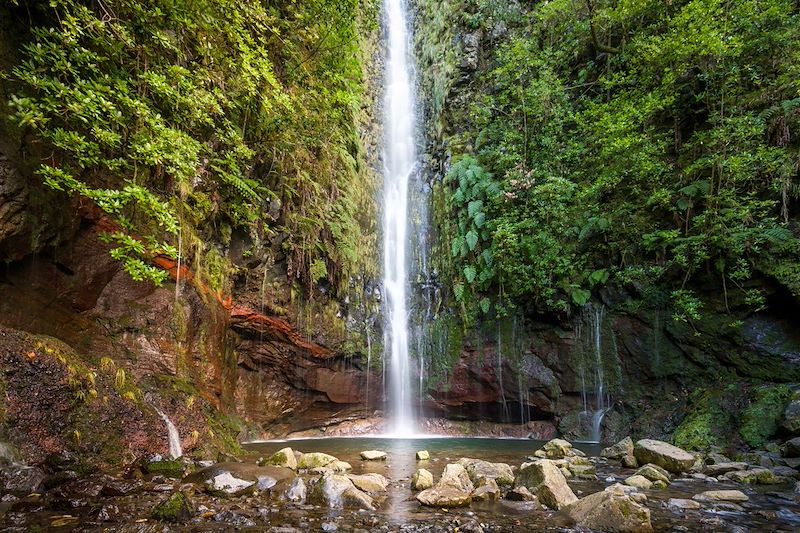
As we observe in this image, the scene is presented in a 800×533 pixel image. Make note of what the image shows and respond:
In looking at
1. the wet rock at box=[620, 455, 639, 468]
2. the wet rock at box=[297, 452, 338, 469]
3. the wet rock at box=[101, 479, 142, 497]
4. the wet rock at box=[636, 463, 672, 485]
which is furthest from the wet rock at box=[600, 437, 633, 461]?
the wet rock at box=[101, 479, 142, 497]

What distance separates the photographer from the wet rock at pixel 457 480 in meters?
5.15

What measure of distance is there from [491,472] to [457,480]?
3.31 feet

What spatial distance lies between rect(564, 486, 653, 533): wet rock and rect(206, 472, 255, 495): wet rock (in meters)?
3.84

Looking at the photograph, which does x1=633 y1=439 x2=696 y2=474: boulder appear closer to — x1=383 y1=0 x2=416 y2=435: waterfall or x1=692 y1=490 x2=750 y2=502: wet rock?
x1=692 y1=490 x2=750 y2=502: wet rock

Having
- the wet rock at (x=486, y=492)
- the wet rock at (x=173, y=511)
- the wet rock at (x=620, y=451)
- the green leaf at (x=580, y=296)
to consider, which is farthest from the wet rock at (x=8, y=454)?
the green leaf at (x=580, y=296)

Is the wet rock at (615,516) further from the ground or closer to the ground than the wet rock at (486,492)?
further from the ground

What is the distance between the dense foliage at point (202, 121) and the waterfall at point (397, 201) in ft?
4.37

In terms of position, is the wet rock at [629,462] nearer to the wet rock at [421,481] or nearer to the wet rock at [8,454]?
the wet rock at [421,481]

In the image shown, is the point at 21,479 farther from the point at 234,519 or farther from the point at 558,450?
the point at 558,450

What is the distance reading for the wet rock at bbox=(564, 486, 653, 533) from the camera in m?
4.02

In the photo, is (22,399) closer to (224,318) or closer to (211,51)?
(224,318)

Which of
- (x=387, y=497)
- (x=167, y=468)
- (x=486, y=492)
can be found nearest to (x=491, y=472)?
(x=486, y=492)

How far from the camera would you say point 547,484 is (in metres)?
5.00

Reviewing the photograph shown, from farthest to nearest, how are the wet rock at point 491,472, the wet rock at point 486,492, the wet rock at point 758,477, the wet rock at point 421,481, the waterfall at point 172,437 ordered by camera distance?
the waterfall at point 172,437, the wet rock at point 758,477, the wet rock at point 491,472, the wet rock at point 421,481, the wet rock at point 486,492
